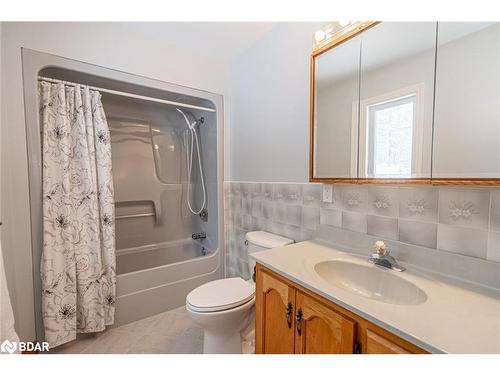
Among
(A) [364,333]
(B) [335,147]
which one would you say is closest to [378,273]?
(A) [364,333]

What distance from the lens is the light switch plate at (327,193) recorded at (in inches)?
51.7

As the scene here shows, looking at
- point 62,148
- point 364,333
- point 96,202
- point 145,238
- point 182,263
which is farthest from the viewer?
point 145,238

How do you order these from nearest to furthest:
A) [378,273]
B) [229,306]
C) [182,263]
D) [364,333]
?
[364,333], [378,273], [229,306], [182,263]

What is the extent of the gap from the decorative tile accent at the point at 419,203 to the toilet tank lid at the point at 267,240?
0.72 metres

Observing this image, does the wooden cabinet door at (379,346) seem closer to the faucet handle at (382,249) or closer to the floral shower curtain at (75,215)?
the faucet handle at (382,249)

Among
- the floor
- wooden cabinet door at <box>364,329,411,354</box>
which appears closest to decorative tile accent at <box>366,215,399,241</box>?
wooden cabinet door at <box>364,329,411,354</box>

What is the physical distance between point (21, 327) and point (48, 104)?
142 centimetres

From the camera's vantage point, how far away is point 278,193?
1.65m

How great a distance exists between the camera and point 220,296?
1.31m

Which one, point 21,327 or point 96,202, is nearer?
point 21,327

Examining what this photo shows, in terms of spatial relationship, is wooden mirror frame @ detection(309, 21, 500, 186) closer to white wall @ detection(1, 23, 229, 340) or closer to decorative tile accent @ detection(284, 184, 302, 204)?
decorative tile accent @ detection(284, 184, 302, 204)

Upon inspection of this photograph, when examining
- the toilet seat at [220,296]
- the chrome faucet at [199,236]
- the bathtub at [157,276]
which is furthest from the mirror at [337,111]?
the chrome faucet at [199,236]
